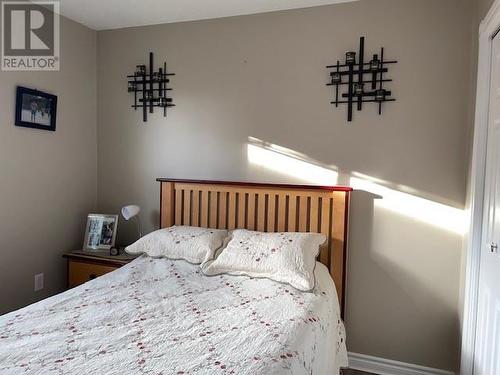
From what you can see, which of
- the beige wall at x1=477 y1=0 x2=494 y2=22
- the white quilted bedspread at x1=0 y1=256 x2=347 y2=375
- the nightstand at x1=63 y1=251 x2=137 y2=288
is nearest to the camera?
the white quilted bedspread at x1=0 y1=256 x2=347 y2=375

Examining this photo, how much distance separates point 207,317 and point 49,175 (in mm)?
1807

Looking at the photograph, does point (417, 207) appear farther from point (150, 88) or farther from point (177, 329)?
point (150, 88)

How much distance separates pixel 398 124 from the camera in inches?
92.5

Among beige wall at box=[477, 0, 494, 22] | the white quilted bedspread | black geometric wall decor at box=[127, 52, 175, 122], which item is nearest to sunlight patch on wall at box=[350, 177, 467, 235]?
the white quilted bedspread

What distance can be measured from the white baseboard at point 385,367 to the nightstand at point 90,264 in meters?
1.71

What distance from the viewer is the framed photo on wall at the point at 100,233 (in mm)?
2846

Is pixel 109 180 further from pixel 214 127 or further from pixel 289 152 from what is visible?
pixel 289 152

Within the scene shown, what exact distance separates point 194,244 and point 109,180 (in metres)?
1.19

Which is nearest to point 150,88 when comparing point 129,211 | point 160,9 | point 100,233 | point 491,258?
point 160,9

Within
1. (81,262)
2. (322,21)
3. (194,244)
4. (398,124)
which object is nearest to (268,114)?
(322,21)

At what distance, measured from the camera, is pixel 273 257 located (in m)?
2.16

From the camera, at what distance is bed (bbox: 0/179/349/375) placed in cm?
130

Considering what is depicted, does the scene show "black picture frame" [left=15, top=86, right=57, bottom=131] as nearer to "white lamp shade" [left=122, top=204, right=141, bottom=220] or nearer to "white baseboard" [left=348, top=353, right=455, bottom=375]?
"white lamp shade" [left=122, top=204, right=141, bottom=220]

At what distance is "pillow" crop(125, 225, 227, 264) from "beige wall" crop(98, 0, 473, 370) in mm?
492
